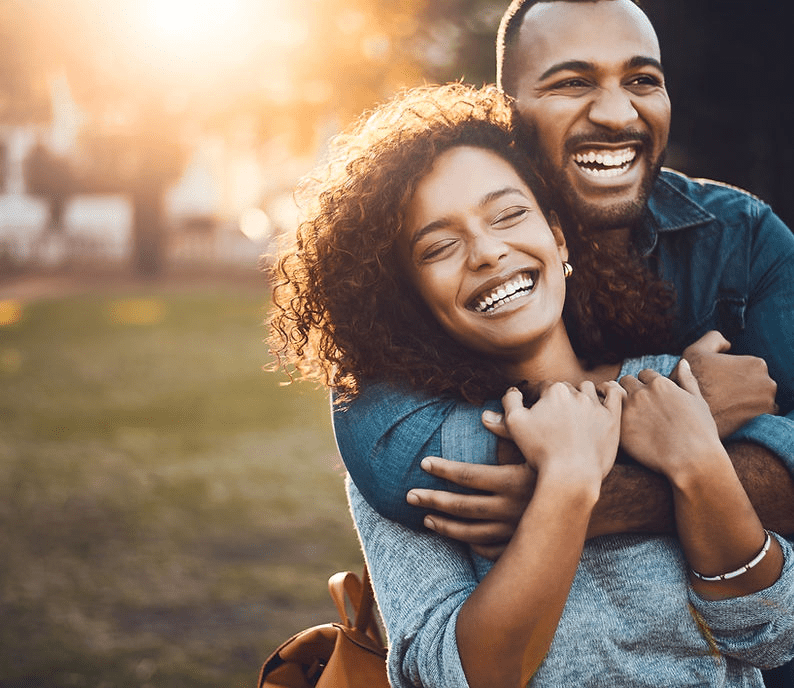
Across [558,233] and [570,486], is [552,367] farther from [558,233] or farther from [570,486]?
[570,486]

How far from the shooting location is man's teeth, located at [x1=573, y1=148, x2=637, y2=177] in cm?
272

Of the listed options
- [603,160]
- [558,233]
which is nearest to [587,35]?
[603,160]

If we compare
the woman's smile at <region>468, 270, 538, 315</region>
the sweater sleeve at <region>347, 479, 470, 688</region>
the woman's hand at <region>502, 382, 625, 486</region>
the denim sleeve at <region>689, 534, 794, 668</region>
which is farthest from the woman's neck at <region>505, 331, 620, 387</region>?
the denim sleeve at <region>689, 534, 794, 668</region>

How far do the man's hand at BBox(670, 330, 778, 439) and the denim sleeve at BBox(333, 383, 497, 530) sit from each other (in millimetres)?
552

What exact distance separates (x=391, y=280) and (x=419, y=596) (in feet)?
2.82

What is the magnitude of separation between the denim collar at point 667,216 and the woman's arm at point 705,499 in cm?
82

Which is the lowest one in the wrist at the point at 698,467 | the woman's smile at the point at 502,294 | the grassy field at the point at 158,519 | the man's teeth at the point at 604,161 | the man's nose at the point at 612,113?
the grassy field at the point at 158,519

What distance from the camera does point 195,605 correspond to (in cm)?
566

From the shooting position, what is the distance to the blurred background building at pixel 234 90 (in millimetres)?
7273

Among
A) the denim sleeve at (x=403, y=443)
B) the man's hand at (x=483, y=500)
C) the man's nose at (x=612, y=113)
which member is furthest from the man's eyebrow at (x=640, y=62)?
the man's hand at (x=483, y=500)

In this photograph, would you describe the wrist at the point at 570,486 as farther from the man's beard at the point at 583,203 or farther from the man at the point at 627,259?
the man's beard at the point at 583,203

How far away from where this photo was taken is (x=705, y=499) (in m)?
1.96

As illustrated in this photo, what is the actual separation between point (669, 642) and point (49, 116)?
24074mm

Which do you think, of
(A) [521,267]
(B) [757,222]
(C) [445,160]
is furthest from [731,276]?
(C) [445,160]
